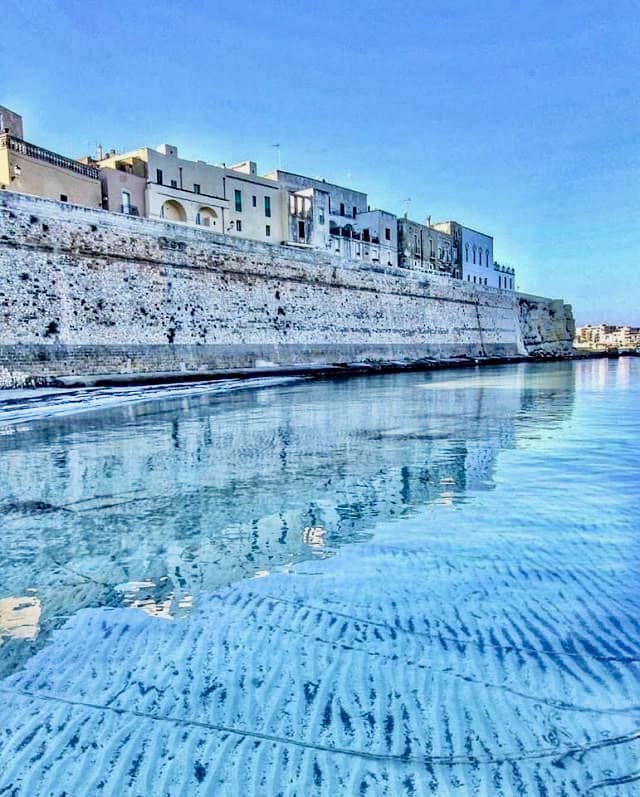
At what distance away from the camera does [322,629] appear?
9.01 feet

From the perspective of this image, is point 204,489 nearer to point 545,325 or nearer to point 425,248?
point 425,248

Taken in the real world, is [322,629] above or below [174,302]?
below

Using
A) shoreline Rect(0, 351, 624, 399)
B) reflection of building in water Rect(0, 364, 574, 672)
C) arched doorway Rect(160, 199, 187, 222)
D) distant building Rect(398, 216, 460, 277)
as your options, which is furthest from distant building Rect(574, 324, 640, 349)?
reflection of building in water Rect(0, 364, 574, 672)

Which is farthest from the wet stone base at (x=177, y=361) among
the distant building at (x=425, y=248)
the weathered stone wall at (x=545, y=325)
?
the weathered stone wall at (x=545, y=325)

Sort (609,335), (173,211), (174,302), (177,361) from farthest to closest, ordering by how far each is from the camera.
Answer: (609,335) → (173,211) → (174,302) → (177,361)

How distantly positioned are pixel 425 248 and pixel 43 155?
33.7 m

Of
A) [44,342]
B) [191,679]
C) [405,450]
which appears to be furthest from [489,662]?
[44,342]

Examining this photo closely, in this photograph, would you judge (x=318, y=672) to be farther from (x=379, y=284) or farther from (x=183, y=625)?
(x=379, y=284)

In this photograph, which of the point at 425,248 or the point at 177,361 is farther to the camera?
the point at 425,248

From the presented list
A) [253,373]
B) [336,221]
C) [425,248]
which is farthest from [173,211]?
[425,248]

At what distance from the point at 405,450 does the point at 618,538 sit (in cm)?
373

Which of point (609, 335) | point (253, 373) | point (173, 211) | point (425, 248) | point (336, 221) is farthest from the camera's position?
point (609, 335)

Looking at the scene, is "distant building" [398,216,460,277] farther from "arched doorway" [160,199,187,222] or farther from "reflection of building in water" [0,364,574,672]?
"reflection of building in water" [0,364,574,672]

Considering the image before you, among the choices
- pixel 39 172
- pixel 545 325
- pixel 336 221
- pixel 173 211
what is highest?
pixel 336 221
